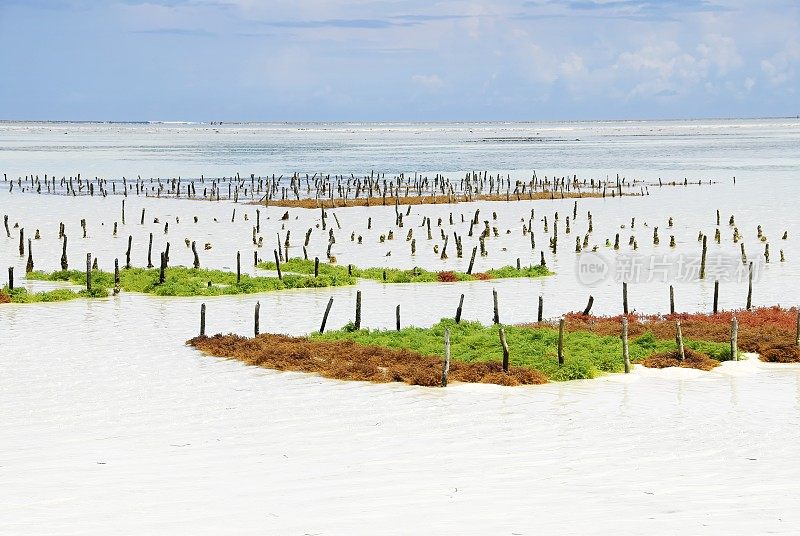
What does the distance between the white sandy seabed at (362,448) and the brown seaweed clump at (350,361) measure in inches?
16.8

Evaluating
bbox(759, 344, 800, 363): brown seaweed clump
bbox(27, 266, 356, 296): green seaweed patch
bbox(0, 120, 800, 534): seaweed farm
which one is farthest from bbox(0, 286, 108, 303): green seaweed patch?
bbox(759, 344, 800, 363): brown seaweed clump

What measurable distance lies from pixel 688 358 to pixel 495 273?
16650mm

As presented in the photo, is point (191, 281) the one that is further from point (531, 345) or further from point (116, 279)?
point (531, 345)

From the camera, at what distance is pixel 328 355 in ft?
82.5

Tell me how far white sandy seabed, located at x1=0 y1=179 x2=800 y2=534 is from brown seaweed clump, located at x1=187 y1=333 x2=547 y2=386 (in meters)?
0.43

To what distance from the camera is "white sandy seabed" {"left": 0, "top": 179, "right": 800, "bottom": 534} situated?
1405 cm

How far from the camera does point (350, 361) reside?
965 inches

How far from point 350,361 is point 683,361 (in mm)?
7832

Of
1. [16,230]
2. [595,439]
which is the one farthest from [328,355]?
[16,230]

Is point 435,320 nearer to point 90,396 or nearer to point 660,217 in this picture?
point 90,396

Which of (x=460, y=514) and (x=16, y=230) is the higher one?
(x=16, y=230)

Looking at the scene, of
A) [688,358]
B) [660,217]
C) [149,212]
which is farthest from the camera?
[149,212]

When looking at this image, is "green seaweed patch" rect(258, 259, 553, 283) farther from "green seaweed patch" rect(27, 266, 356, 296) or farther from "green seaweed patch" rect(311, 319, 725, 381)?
"green seaweed patch" rect(311, 319, 725, 381)

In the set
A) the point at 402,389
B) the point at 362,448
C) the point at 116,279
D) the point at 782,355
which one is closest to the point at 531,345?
the point at 402,389
